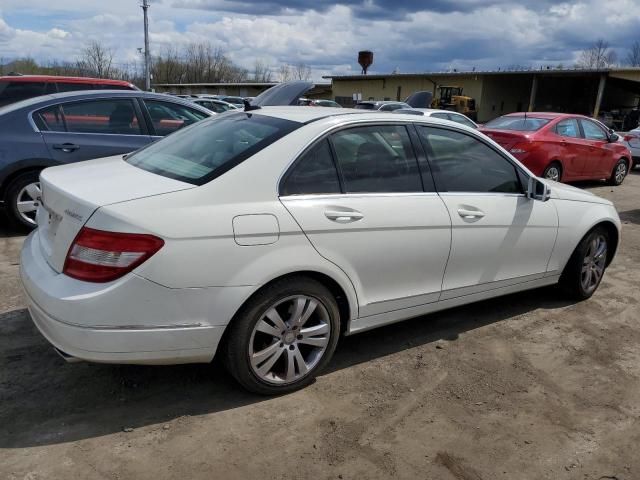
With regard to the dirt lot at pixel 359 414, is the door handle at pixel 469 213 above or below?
above

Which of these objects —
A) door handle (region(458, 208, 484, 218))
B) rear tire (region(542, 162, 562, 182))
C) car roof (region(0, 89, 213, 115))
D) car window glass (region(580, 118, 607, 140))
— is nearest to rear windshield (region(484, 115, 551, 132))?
rear tire (region(542, 162, 562, 182))

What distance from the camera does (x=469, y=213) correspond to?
3.81 metres

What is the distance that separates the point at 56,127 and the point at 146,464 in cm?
482

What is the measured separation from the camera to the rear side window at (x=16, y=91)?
966cm

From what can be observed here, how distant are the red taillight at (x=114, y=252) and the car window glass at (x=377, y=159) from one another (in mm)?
1244

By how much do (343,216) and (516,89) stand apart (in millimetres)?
45712

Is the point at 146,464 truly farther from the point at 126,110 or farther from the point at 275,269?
the point at 126,110

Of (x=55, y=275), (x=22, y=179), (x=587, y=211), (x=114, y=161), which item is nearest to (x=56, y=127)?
(x=22, y=179)

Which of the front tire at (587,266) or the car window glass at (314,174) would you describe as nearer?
the car window glass at (314,174)

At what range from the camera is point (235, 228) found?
9.24 ft

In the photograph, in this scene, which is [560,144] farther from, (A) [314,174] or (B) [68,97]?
(A) [314,174]

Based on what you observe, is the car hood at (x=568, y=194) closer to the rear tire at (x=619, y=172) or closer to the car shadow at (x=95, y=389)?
the car shadow at (x=95, y=389)

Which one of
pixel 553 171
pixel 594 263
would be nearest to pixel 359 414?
pixel 594 263

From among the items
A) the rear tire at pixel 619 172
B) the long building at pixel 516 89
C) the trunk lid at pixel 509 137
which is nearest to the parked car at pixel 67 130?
the trunk lid at pixel 509 137
